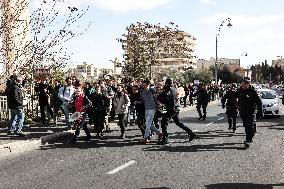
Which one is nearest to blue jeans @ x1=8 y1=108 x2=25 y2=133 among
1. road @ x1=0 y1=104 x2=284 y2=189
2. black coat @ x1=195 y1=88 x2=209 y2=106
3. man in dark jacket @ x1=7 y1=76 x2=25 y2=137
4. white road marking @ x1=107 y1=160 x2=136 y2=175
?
man in dark jacket @ x1=7 y1=76 x2=25 y2=137

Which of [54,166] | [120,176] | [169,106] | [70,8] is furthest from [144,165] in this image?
[70,8]

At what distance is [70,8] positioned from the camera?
16391 millimetres

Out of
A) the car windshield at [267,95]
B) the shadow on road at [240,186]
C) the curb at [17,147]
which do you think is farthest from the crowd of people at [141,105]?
the car windshield at [267,95]

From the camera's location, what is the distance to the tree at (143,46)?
45594 mm

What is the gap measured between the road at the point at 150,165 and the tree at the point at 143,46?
103 feet

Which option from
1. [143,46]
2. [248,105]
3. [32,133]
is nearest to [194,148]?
[248,105]

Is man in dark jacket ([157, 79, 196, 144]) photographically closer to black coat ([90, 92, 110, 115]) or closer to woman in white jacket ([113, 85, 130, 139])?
woman in white jacket ([113, 85, 130, 139])

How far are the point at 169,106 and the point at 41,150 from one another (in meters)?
3.64

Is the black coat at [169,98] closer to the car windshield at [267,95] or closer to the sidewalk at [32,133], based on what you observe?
the sidewalk at [32,133]

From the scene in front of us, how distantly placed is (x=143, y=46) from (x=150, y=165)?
3705 cm

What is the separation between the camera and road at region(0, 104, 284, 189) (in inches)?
317

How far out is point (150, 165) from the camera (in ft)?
32.0

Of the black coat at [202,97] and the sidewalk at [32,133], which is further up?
the black coat at [202,97]

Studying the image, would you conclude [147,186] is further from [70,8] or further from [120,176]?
[70,8]
